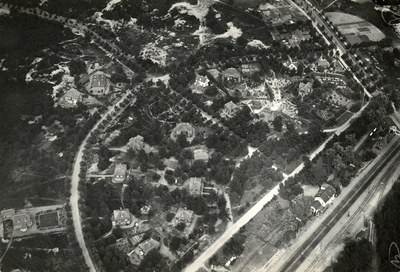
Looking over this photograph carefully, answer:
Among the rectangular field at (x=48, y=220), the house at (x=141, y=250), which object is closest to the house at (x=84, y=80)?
the rectangular field at (x=48, y=220)

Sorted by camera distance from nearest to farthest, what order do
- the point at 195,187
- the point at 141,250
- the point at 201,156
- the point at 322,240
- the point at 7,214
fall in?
the point at 141,250, the point at 322,240, the point at 7,214, the point at 195,187, the point at 201,156

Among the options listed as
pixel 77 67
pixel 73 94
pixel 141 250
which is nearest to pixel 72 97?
pixel 73 94

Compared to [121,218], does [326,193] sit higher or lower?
higher

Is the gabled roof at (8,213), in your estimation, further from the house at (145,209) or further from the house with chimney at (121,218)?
the house at (145,209)

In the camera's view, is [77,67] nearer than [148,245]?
No

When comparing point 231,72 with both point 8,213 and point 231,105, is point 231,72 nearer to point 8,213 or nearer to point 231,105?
point 231,105
